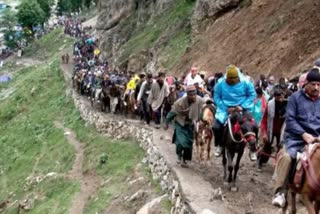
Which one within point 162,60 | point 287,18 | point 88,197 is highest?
point 287,18

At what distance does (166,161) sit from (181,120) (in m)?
1.42

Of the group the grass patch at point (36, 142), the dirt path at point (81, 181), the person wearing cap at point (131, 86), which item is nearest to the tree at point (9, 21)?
the grass patch at point (36, 142)

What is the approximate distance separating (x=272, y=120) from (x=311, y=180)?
5.08m

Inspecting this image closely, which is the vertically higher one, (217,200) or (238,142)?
(238,142)

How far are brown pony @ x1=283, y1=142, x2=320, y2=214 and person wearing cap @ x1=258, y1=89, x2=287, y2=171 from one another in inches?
179

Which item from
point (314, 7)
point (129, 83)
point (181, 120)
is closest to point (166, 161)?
point (181, 120)

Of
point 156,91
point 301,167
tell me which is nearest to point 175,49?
point 156,91

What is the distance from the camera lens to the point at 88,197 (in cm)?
1808

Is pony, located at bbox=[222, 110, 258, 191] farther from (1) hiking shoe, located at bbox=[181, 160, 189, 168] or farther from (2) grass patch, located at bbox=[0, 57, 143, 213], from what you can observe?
(2) grass patch, located at bbox=[0, 57, 143, 213]

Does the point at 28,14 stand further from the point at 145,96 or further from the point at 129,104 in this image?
the point at 145,96

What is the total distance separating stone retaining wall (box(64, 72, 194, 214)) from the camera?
12258 mm

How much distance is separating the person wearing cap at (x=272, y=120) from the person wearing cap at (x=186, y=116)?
1.39 m

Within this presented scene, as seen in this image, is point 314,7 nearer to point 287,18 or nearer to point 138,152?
point 287,18

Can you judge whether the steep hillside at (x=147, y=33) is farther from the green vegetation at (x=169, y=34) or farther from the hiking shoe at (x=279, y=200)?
the hiking shoe at (x=279, y=200)
